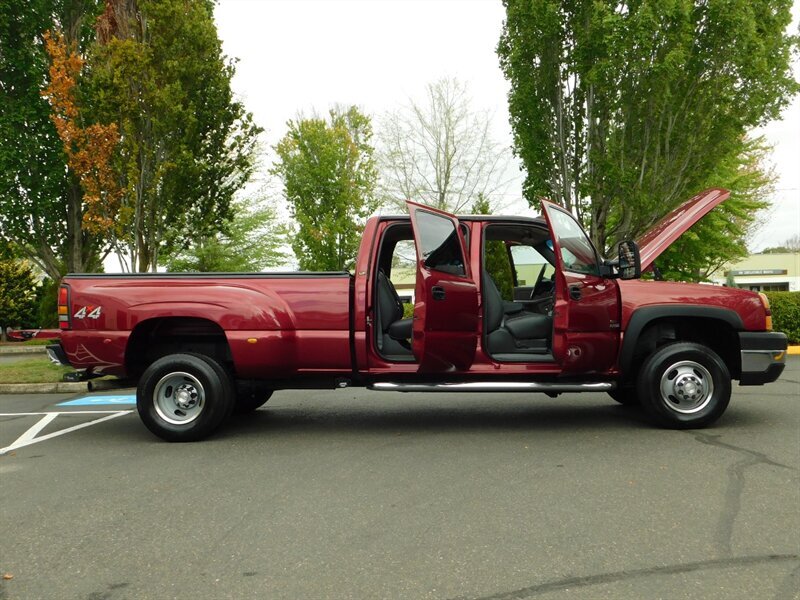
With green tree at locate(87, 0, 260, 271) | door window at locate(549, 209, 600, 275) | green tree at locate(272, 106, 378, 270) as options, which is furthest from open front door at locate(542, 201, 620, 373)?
green tree at locate(272, 106, 378, 270)

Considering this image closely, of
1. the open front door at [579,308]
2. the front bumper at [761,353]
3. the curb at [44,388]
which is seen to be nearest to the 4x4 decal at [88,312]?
the open front door at [579,308]

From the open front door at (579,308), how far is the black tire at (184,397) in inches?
122

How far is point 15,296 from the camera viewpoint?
2295 centimetres

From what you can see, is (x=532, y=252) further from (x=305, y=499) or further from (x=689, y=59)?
(x=689, y=59)

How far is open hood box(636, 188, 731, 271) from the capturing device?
643cm

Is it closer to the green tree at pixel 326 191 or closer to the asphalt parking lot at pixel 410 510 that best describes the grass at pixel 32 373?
the asphalt parking lot at pixel 410 510

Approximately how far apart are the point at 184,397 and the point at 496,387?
289 cm

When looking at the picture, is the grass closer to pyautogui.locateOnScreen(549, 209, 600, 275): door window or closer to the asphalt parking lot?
the asphalt parking lot

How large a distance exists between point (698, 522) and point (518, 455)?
1788 mm

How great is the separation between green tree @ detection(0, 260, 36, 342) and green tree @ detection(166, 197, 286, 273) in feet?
28.2

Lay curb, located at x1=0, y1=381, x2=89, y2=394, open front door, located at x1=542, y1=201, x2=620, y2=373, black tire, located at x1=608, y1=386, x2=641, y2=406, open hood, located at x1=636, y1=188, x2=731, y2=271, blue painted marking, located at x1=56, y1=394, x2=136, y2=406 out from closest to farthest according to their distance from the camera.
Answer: open front door, located at x1=542, y1=201, x2=620, y2=373, open hood, located at x1=636, y1=188, x2=731, y2=271, black tire, located at x1=608, y1=386, x2=641, y2=406, blue painted marking, located at x1=56, y1=394, x2=136, y2=406, curb, located at x1=0, y1=381, x2=89, y2=394

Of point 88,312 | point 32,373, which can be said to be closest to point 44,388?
point 32,373

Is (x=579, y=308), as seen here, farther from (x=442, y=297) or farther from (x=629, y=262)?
(x=442, y=297)

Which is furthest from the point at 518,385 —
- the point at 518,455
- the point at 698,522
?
the point at 698,522
